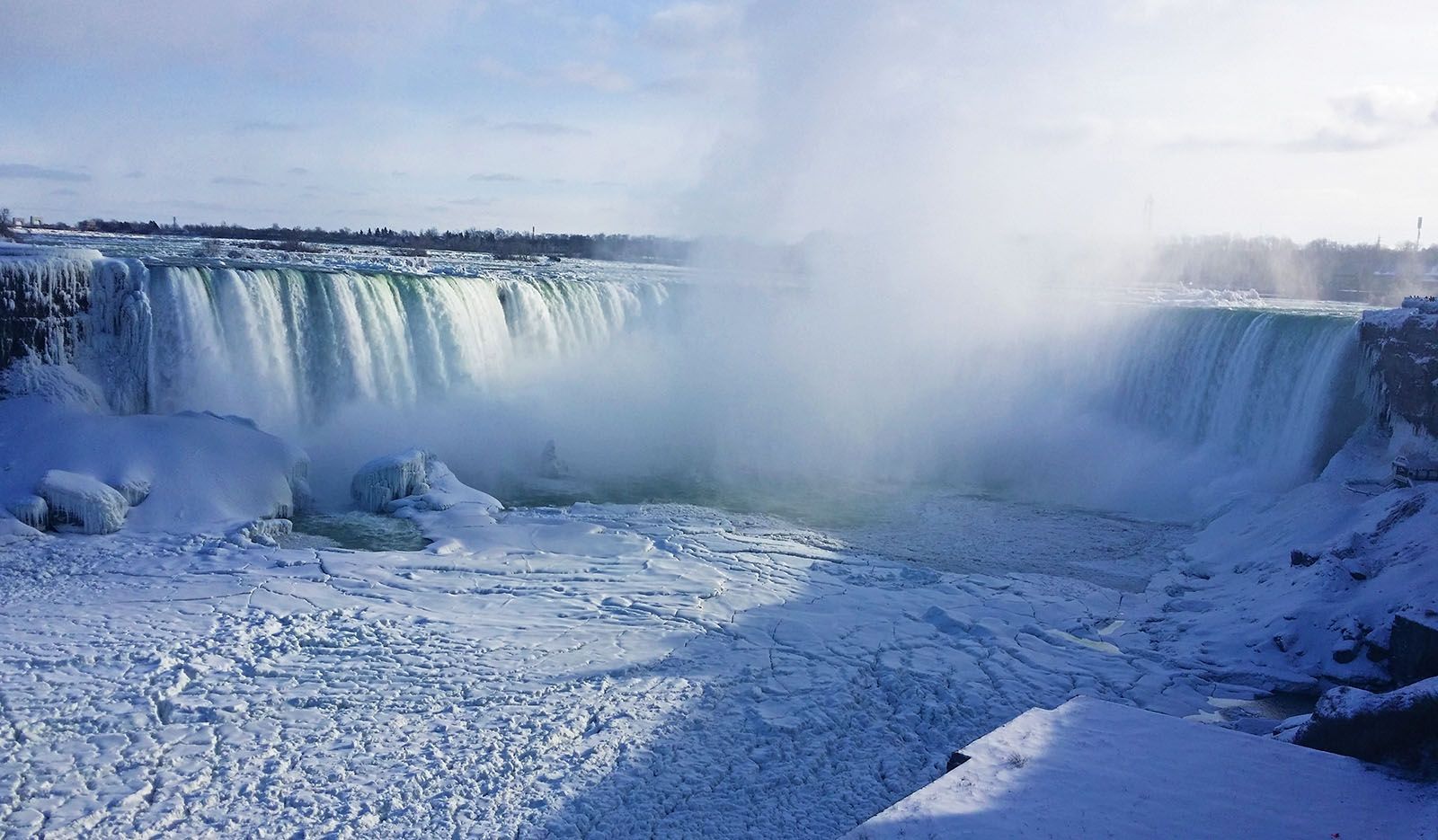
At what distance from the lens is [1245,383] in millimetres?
16125

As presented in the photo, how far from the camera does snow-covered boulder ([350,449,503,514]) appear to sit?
13.1 m

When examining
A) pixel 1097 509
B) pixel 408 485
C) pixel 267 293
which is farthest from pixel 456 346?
pixel 1097 509

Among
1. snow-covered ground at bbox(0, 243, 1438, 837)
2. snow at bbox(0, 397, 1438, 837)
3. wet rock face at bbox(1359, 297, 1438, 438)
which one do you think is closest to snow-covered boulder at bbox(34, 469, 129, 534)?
snow-covered ground at bbox(0, 243, 1438, 837)

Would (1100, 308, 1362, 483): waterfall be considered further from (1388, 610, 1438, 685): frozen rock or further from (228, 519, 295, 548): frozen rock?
(228, 519, 295, 548): frozen rock

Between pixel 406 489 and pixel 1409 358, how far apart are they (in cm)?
1235

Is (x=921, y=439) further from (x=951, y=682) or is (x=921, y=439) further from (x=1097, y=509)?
(x=951, y=682)

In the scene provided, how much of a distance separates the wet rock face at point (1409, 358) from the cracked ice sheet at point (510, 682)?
4756mm

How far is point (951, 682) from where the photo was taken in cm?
804

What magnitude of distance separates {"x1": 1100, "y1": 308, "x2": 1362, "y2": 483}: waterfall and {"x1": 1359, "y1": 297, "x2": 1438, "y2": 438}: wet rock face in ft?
1.92

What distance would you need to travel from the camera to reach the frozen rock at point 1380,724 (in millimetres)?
5695

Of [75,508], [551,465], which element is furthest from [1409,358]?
[75,508]

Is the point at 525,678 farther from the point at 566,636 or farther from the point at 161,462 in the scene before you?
the point at 161,462

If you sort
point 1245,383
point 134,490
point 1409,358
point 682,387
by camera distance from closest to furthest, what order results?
point 134,490
point 1409,358
point 1245,383
point 682,387

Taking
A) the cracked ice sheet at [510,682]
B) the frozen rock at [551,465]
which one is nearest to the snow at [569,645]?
the cracked ice sheet at [510,682]
